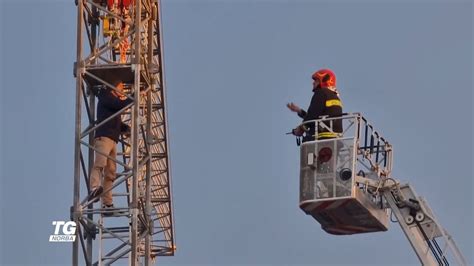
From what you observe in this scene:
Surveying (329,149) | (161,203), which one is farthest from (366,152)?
(161,203)

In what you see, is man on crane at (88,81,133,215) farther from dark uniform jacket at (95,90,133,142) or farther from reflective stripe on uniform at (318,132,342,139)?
reflective stripe on uniform at (318,132,342,139)

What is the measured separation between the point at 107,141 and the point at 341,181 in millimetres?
5983

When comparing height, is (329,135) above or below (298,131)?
below

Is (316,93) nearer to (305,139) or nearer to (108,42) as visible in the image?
(305,139)

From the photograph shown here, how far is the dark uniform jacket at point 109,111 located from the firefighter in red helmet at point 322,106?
3.95 metres

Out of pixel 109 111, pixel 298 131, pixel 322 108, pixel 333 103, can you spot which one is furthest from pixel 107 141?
pixel 333 103

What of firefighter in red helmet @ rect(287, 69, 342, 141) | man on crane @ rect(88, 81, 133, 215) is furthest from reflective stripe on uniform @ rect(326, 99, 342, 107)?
man on crane @ rect(88, 81, 133, 215)

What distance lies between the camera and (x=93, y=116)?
104 feet

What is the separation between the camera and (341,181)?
87.7 ft

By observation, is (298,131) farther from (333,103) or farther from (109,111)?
(109,111)

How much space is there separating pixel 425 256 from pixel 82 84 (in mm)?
7909

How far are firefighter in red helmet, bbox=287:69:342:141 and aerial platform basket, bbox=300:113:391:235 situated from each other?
0.11 m

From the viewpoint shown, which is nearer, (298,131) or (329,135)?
(329,135)

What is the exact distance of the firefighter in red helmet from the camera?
27703 millimetres
